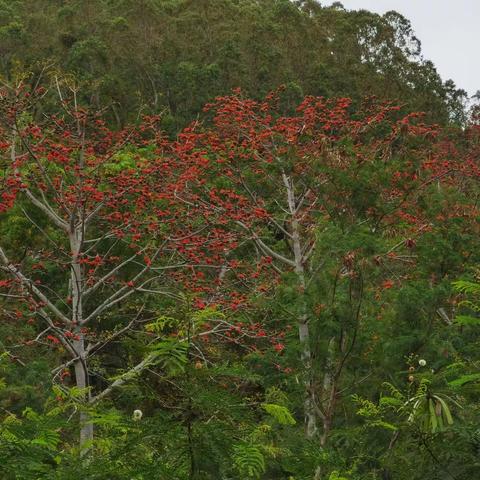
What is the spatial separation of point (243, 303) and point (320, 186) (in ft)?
5.07

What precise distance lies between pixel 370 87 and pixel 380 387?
23564 mm

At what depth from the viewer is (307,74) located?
2877 centimetres

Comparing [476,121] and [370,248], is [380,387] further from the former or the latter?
[476,121]

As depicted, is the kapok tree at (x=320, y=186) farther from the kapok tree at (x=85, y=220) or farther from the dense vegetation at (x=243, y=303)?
the kapok tree at (x=85, y=220)

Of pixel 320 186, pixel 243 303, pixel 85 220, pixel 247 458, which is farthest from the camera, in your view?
pixel 243 303

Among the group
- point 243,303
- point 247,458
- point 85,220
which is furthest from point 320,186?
point 247,458

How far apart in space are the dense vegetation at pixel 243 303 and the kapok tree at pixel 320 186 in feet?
0.10

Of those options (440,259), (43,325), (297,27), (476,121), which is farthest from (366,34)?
(440,259)

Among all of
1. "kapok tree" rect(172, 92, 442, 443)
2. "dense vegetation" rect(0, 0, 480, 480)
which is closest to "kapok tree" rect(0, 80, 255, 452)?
"dense vegetation" rect(0, 0, 480, 480)

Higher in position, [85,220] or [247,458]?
[247,458]

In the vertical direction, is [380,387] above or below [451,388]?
below

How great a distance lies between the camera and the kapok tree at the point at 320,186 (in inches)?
269

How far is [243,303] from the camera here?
25.9 feet

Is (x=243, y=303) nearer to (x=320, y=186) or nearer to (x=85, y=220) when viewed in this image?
(x=320, y=186)
